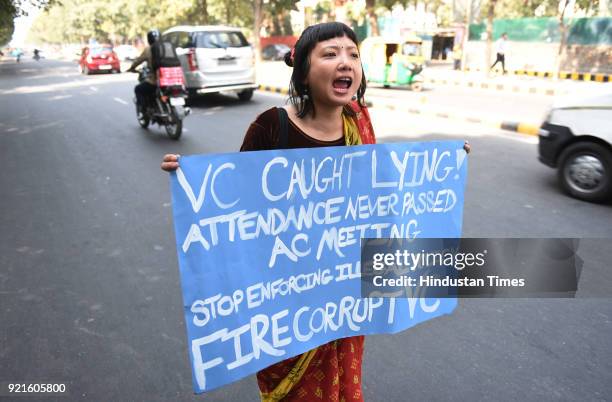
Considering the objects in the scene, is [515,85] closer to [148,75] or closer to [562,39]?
[562,39]

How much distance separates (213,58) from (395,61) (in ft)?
20.1

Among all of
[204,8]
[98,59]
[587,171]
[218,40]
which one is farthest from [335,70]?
[204,8]

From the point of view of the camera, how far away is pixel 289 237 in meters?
1.79

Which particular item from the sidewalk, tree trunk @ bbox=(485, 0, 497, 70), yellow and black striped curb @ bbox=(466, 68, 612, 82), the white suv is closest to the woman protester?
the white suv

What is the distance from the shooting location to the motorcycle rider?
811 cm

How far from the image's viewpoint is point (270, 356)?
177 cm

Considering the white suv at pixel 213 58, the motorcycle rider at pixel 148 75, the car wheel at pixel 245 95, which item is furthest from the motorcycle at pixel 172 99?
the car wheel at pixel 245 95

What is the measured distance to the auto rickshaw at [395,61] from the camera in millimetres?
15070

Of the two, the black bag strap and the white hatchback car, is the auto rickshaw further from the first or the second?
the black bag strap

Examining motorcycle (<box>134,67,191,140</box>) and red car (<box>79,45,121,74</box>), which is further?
red car (<box>79,45,121,74</box>)

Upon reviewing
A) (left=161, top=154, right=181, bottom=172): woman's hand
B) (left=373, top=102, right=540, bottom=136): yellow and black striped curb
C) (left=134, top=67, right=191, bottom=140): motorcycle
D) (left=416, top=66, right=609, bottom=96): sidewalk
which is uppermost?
(left=161, top=154, right=181, bottom=172): woman's hand

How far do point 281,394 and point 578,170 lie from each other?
15.0 feet

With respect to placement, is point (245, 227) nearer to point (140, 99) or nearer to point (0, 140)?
point (140, 99)

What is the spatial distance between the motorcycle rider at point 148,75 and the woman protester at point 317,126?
23.0ft
